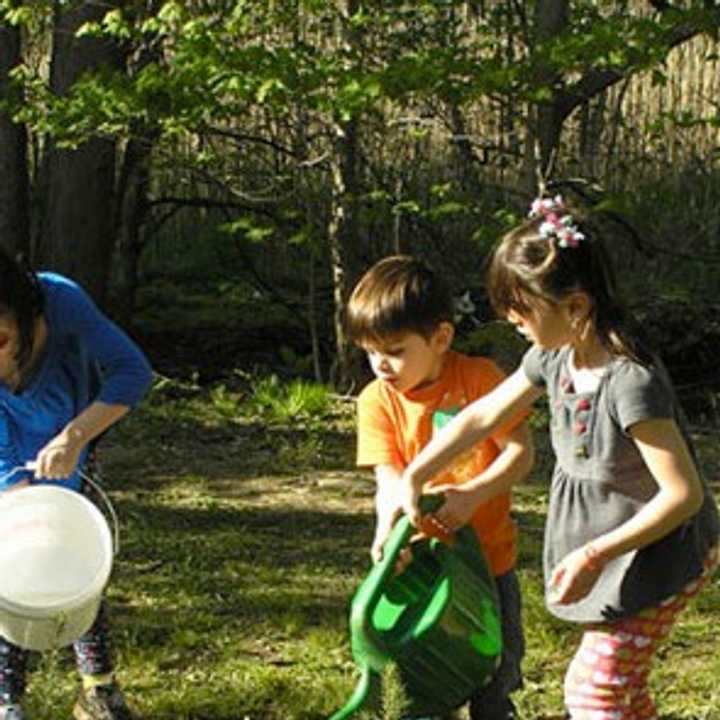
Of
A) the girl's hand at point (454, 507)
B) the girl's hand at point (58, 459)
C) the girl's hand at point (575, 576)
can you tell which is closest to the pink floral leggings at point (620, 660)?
the girl's hand at point (575, 576)

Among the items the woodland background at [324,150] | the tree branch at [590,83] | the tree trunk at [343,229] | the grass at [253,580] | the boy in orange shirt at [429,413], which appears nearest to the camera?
the boy in orange shirt at [429,413]

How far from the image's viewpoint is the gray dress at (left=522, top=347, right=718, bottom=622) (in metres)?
2.63

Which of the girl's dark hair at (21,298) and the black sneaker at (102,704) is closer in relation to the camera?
the girl's dark hair at (21,298)

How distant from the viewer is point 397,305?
2943 mm

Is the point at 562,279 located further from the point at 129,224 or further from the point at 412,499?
the point at 129,224

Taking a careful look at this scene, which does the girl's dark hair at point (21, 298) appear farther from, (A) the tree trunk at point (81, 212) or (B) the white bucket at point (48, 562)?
(A) the tree trunk at point (81, 212)

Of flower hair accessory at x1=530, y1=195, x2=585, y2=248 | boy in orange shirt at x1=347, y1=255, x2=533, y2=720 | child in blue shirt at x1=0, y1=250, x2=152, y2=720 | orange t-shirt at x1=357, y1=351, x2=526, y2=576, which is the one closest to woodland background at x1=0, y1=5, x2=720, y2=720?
child in blue shirt at x1=0, y1=250, x2=152, y2=720

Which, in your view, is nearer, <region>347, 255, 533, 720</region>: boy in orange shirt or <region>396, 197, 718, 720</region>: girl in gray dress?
<region>396, 197, 718, 720</region>: girl in gray dress

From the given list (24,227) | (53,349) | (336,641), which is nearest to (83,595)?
(53,349)

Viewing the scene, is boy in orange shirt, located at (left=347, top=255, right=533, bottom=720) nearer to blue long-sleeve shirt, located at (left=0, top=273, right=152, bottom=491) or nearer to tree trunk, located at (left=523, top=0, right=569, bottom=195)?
blue long-sleeve shirt, located at (left=0, top=273, right=152, bottom=491)

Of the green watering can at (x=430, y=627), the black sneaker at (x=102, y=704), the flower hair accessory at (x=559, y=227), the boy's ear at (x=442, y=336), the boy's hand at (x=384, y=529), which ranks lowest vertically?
the black sneaker at (x=102, y=704)

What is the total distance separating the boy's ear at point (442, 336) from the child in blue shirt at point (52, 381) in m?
0.56

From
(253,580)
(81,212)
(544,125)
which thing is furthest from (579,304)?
(81,212)

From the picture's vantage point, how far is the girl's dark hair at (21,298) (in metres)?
2.96
